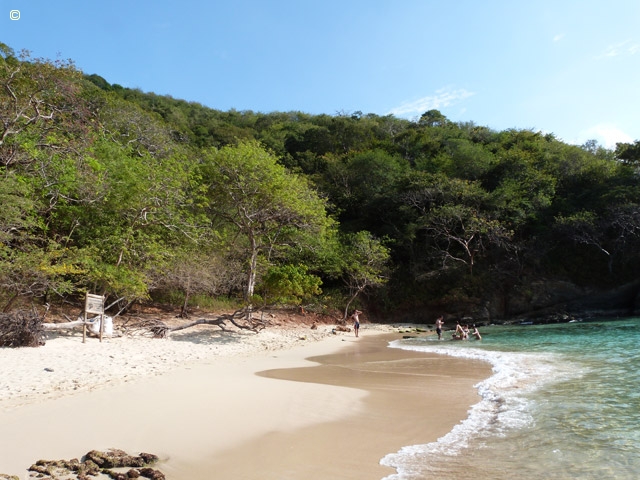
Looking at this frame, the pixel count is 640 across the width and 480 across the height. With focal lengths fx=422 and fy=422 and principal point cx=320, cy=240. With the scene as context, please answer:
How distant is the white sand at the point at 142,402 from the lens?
4.82 m

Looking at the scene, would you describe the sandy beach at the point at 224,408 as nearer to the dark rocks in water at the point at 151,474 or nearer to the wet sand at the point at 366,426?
the wet sand at the point at 366,426

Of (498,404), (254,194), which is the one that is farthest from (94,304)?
(498,404)

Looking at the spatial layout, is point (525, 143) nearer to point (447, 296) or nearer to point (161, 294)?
point (447, 296)

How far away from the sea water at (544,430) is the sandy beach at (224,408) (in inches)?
15.9

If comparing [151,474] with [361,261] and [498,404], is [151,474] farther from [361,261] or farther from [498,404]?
[361,261]

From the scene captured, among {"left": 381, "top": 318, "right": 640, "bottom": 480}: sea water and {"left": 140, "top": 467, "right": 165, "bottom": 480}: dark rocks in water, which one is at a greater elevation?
{"left": 140, "top": 467, "right": 165, "bottom": 480}: dark rocks in water

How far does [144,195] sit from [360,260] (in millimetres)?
14505

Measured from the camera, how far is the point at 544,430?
5.67 metres

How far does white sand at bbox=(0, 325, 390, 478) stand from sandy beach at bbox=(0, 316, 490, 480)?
0.07 feet

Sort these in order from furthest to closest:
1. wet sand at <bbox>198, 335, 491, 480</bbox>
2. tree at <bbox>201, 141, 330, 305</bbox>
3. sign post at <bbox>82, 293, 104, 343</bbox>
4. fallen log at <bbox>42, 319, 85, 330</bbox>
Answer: tree at <bbox>201, 141, 330, 305</bbox>
fallen log at <bbox>42, 319, 85, 330</bbox>
sign post at <bbox>82, 293, 104, 343</bbox>
wet sand at <bbox>198, 335, 491, 480</bbox>

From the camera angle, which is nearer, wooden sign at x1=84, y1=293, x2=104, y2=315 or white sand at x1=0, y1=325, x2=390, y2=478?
white sand at x1=0, y1=325, x2=390, y2=478

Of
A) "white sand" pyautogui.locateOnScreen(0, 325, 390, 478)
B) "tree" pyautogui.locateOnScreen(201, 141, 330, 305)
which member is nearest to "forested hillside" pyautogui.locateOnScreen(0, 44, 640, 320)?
"tree" pyautogui.locateOnScreen(201, 141, 330, 305)

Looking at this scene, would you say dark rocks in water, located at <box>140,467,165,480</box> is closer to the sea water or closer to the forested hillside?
the sea water

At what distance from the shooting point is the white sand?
4.82m
